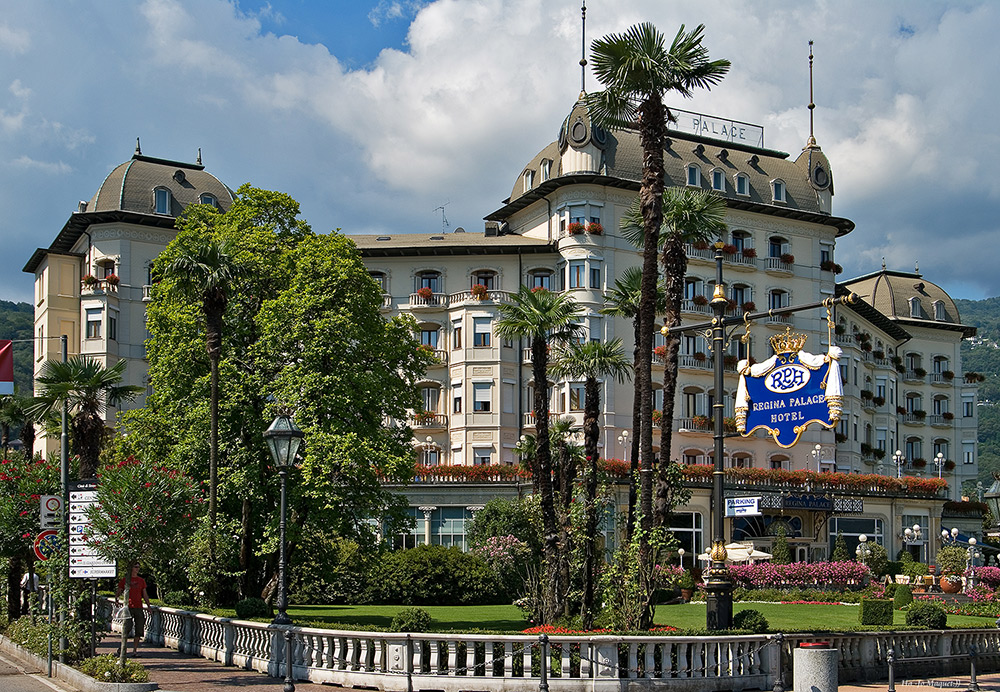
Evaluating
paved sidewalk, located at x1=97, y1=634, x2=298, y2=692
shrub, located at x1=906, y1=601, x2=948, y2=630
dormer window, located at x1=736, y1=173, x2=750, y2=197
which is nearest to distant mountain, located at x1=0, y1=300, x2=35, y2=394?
dormer window, located at x1=736, y1=173, x2=750, y2=197

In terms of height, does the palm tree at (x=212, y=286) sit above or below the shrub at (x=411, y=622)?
above

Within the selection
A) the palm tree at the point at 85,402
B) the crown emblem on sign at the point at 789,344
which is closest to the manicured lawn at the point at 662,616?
the palm tree at the point at 85,402

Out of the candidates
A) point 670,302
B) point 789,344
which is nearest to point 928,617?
point 789,344

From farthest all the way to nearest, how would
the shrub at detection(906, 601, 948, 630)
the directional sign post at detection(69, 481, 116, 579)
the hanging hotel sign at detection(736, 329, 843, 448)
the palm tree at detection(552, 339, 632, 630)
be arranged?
the palm tree at detection(552, 339, 632, 630)
the shrub at detection(906, 601, 948, 630)
the directional sign post at detection(69, 481, 116, 579)
the hanging hotel sign at detection(736, 329, 843, 448)

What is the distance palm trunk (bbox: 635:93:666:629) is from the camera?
925 inches

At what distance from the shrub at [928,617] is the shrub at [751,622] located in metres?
6.31

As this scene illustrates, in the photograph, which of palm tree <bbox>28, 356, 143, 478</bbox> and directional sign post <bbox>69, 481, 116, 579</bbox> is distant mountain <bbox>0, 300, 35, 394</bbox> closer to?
palm tree <bbox>28, 356, 143, 478</bbox>

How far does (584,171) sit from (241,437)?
1199 inches

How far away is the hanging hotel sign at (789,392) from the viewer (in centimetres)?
2062

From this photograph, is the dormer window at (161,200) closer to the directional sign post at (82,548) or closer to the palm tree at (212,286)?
the palm tree at (212,286)

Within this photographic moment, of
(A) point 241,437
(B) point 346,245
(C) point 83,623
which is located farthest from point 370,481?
(C) point 83,623

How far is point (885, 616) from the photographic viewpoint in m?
31.3

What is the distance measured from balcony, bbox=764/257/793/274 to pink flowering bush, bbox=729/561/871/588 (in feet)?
63.3

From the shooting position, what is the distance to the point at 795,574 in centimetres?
5325
